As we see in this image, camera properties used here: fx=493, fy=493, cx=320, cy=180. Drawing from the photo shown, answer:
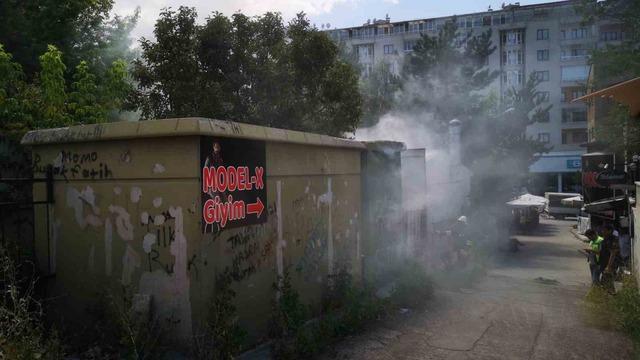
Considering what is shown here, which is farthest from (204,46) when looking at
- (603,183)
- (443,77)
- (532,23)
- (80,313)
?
(532,23)

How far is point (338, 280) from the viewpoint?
727cm

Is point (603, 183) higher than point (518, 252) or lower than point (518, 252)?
higher

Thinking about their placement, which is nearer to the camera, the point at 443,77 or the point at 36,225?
the point at 36,225

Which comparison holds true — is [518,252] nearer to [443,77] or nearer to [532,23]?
[443,77]

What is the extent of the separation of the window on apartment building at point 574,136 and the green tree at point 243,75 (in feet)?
150

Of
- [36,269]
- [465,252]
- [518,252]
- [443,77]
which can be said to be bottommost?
[518,252]

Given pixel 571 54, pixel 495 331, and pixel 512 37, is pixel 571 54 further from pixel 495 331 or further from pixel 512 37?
pixel 495 331

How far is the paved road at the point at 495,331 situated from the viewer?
576 centimetres

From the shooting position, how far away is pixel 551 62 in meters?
52.8

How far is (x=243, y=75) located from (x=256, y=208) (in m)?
8.63

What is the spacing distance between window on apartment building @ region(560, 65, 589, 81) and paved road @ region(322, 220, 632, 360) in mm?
47966

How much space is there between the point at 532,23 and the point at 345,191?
53.8 m

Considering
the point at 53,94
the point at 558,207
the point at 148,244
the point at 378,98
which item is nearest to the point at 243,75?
the point at 53,94

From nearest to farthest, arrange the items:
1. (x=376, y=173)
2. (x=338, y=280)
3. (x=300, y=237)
→ (x=300, y=237) → (x=338, y=280) → (x=376, y=173)
